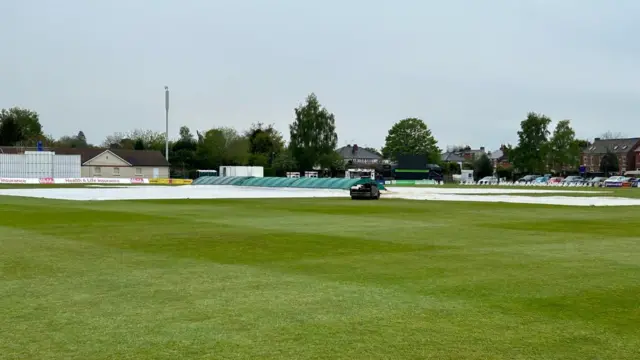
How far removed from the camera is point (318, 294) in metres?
10.2

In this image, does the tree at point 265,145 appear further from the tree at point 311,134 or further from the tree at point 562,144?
the tree at point 562,144

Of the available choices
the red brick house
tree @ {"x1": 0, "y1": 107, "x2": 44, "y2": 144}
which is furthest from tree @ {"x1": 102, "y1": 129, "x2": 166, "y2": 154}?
the red brick house

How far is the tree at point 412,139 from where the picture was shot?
16425 cm

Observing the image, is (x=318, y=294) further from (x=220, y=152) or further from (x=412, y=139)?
(x=412, y=139)

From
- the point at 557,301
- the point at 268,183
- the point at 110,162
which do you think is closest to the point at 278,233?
the point at 557,301

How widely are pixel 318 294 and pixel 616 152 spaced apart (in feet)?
614

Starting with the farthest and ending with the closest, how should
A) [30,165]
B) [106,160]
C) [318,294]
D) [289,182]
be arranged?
1. [106,160]
2. [30,165]
3. [289,182]
4. [318,294]

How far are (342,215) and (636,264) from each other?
15.5 m

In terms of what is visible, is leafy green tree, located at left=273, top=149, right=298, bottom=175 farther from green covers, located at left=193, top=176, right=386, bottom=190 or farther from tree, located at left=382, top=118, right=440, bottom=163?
green covers, located at left=193, top=176, right=386, bottom=190

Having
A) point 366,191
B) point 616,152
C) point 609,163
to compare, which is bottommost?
point 366,191

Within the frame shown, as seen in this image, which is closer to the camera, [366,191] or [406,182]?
[366,191]

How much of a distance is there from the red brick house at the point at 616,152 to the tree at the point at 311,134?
79586 mm

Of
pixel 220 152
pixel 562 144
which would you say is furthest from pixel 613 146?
pixel 220 152

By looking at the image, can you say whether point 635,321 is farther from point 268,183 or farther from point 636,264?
point 268,183
